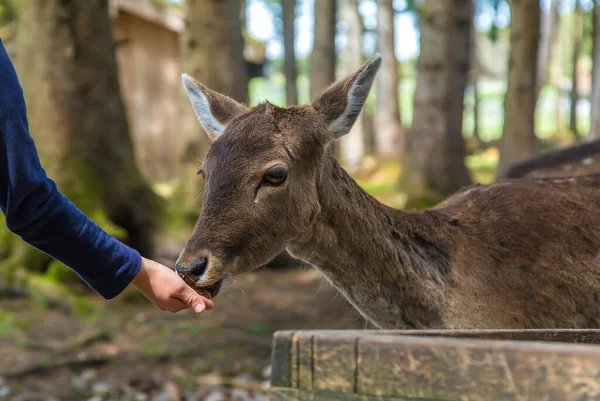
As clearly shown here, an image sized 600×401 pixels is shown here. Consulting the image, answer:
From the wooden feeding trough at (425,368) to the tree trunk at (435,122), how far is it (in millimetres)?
9988

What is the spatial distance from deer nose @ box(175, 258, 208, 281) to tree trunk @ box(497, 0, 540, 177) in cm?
933

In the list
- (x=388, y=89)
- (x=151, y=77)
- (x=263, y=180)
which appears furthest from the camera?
(x=388, y=89)

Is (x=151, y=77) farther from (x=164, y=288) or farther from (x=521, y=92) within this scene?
(x=164, y=288)

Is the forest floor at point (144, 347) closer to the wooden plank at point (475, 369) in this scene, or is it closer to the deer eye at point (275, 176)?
the deer eye at point (275, 176)

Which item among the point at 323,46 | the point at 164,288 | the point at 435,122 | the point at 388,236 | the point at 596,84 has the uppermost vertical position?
the point at 164,288

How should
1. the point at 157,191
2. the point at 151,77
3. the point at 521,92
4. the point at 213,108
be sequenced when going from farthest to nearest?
1. the point at 151,77
2. the point at 521,92
3. the point at 157,191
4. the point at 213,108

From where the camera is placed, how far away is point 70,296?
9.07 metres

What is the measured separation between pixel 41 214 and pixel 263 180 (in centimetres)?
147

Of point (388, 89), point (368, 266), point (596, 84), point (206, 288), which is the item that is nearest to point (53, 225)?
point (206, 288)

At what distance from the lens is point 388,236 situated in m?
4.53

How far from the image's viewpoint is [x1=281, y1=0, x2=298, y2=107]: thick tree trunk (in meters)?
21.8

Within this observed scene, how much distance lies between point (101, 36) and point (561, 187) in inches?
256

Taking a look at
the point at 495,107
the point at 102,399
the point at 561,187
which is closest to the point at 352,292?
the point at 561,187

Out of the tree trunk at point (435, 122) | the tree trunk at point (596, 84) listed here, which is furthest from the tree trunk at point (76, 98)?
the tree trunk at point (596, 84)
